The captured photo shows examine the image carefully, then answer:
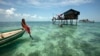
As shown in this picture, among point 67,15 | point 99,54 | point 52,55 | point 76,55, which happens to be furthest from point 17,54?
point 67,15

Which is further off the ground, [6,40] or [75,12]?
[75,12]

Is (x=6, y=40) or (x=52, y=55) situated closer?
(x=52, y=55)

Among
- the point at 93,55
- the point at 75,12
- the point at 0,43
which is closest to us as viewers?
the point at 93,55

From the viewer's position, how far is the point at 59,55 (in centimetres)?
873

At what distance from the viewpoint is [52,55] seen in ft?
28.9

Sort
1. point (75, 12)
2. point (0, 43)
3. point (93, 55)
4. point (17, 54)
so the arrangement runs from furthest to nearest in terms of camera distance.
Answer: point (75, 12) < point (0, 43) < point (17, 54) < point (93, 55)

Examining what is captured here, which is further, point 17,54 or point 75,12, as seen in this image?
point 75,12

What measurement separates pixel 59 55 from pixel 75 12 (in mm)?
29370

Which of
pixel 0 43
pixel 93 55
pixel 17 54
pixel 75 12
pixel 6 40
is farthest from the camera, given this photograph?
pixel 75 12

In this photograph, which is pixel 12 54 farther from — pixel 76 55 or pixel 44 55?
pixel 76 55

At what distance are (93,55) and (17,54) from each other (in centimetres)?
696

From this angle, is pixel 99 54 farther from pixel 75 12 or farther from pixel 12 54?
pixel 75 12

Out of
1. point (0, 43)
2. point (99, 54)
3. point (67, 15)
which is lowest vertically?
point (99, 54)

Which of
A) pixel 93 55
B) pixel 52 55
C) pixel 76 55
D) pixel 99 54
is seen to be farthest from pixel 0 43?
pixel 99 54
